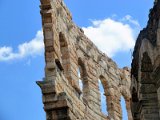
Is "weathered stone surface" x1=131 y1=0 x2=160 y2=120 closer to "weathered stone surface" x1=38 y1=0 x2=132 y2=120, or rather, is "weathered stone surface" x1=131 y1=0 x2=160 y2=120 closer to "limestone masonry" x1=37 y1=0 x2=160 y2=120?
"limestone masonry" x1=37 y1=0 x2=160 y2=120

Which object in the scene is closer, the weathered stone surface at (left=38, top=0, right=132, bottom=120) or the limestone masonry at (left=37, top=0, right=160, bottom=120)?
the limestone masonry at (left=37, top=0, right=160, bottom=120)

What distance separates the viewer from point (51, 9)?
1280cm

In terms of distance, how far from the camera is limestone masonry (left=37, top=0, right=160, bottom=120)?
927 centimetres

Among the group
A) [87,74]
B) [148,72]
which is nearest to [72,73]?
[87,74]

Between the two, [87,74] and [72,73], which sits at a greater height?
[87,74]

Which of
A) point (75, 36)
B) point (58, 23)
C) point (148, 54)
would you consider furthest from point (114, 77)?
point (148, 54)

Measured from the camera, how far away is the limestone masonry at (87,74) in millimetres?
9273

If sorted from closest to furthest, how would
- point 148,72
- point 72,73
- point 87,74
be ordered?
point 148,72 → point 72,73 → point 87,74

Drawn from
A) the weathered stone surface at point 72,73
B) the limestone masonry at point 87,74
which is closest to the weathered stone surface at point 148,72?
the limestone masonry at point 87,74

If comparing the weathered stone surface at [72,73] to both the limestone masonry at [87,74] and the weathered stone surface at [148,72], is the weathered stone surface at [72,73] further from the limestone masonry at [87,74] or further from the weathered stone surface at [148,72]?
the weathered stone surface at [148,72]

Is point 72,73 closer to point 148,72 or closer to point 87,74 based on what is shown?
point 87,74

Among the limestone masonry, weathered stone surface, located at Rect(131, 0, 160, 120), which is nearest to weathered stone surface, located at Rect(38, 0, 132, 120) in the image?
the limestone masonry

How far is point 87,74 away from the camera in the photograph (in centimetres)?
1511

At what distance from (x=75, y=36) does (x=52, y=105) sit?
427cm
